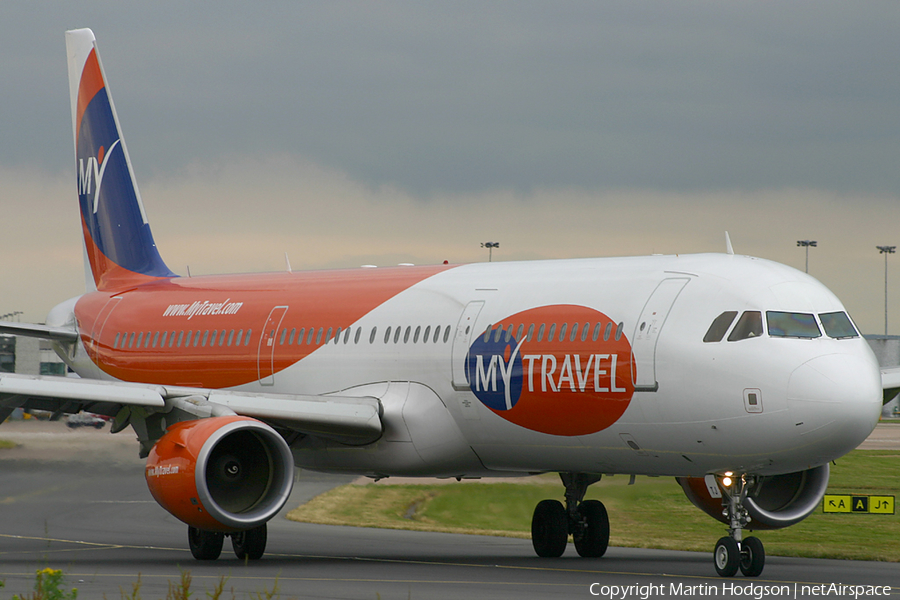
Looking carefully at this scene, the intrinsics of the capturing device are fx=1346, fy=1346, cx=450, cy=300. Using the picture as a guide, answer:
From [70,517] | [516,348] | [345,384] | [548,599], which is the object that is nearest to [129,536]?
[70,517]

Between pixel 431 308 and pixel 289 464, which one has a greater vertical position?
pixel 431 308

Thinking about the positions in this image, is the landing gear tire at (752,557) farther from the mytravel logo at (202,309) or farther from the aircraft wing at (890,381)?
the mytravel logo at (202,309)

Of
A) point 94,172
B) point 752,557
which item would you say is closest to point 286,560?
point 752,557

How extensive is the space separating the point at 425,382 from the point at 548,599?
5.60 metres

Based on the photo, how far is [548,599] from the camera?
14453mm

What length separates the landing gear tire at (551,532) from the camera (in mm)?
21031

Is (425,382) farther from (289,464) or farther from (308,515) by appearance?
(308,515)

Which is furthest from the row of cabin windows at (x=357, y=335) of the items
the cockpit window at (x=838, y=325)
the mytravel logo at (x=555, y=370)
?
the cockpit window at (x=838, y=325)

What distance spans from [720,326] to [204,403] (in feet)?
23.5

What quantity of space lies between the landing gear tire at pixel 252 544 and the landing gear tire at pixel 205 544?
1.12ft

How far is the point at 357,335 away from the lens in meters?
21.1

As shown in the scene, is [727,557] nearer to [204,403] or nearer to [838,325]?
[838,325]

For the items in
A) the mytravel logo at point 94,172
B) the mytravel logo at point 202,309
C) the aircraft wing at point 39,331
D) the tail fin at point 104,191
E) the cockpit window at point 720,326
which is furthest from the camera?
the mytravel logo at point 94,172

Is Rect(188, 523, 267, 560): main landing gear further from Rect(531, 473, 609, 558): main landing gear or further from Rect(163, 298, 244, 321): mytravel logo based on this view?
Rect(163, 298, 244, 321): mytravel logo
